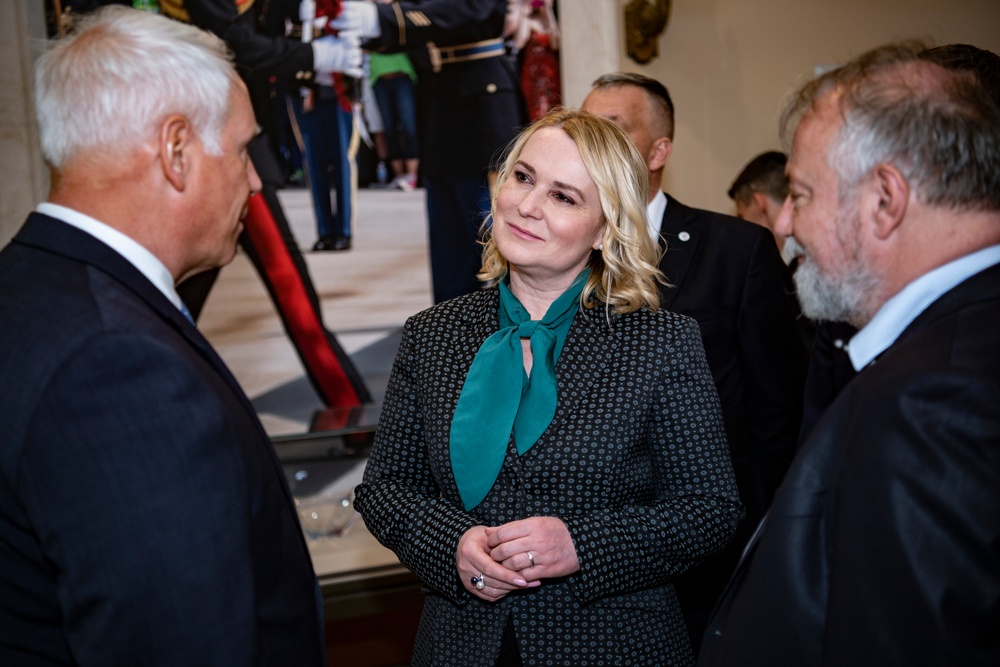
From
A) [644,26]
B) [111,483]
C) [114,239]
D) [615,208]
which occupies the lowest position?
[111,483]

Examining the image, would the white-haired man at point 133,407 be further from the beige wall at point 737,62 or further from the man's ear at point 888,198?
the beige wall at point 737,62

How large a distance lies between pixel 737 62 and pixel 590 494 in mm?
2428

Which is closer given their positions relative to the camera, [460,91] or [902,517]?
[902,517]

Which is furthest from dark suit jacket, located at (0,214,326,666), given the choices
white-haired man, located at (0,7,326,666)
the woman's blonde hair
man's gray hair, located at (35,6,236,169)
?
the woman's blonde hair

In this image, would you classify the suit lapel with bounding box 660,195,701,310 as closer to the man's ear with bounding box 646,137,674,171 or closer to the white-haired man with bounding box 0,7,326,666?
the man's ear with bounding box 646,137,674,171

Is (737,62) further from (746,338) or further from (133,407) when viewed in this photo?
(133,407)

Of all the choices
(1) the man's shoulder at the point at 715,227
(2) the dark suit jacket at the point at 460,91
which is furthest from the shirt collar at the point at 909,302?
(2) the dark suit jacket at the point at 460,91

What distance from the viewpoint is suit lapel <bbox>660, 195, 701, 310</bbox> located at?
2.51m

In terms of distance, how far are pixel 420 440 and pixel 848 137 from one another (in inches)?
41.4

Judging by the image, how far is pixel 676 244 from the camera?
2547mm

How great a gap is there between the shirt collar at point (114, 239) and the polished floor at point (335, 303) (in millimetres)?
1927

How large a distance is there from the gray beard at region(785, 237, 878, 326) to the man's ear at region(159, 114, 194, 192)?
2.95 ft

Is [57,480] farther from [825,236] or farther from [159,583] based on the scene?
[825,236]

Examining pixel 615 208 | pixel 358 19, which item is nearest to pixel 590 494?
pixel 615 208
